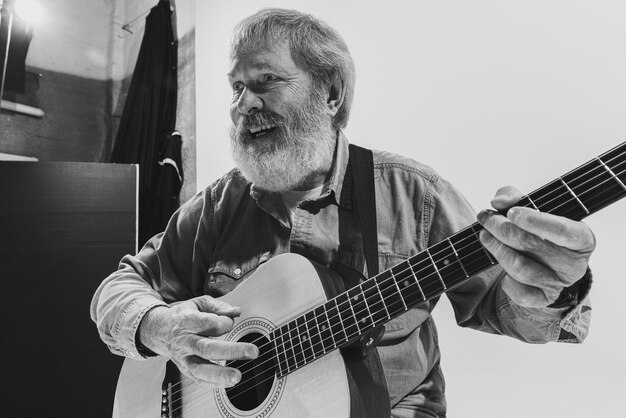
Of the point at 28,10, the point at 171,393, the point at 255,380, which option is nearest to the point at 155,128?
the point at 28,10

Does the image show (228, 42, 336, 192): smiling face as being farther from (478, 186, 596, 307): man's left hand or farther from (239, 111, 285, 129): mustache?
(478, 186, 596, 307): man's left hand

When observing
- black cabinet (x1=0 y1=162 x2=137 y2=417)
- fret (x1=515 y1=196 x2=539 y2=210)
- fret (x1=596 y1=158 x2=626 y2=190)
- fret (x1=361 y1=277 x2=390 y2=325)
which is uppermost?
fret (x1=596 y1=158 x2=626 y2=190)

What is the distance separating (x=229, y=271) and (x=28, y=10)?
298 cm

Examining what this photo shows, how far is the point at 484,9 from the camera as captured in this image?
1.59 metres

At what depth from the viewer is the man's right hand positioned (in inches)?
39.2

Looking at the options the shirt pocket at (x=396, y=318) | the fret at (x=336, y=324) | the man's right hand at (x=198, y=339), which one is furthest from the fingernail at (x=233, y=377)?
the shirt pocket at (x=396, y=318)

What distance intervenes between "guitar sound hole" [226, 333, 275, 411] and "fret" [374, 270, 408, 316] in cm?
27

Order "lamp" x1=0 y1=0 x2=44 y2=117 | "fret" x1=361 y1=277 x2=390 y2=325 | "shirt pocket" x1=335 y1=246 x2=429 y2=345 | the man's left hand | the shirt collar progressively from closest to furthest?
the man's left hand
"fret" x1=361 y1=277 x2=390 y2=325
"shirt pocket" x1=335 y1=246 x2=429 y2=345
the shirt collar
"lamp" x1=0 y1=0 x2=44 y2=117

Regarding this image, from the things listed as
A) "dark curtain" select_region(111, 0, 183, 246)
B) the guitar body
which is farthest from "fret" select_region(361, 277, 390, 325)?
"dark curtain" select_region(111, 0, 183, 246)

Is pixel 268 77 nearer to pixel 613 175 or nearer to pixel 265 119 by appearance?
pixel 265 119

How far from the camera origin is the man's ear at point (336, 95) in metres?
1.43

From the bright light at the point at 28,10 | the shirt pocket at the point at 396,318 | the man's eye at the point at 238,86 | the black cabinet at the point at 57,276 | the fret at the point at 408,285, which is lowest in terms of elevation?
the black cabinet at the point at 57,276

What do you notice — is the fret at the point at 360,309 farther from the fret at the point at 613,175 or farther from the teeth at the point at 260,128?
the teeth at the point at 260,128

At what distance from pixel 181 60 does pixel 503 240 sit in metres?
2.84
